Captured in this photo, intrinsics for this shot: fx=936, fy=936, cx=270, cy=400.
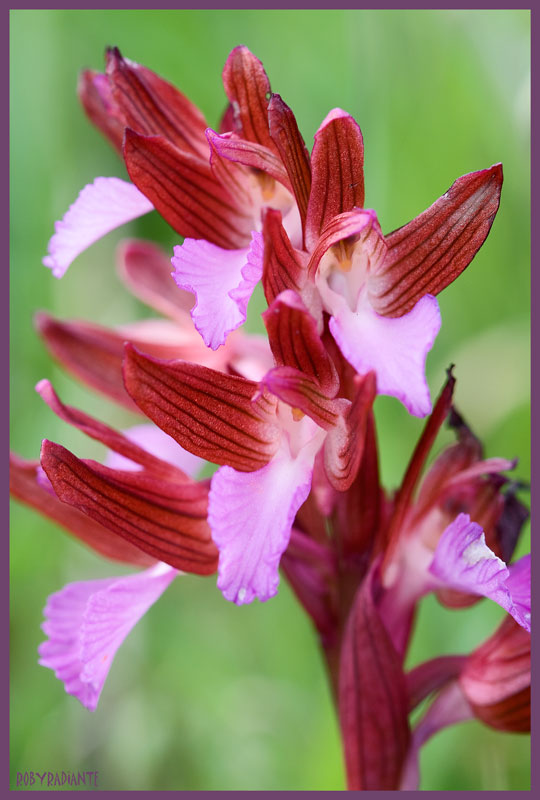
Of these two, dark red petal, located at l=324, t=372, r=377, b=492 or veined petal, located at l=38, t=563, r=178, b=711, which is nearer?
dark red petal, located at l=324, t=372, r=377, b=492

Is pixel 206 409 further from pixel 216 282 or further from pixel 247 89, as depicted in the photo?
pixel 247 89

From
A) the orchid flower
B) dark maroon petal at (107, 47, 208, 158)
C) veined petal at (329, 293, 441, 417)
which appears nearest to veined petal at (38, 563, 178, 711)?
the orchid flower

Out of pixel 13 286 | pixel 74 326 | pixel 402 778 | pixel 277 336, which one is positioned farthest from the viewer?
pixel 13 286

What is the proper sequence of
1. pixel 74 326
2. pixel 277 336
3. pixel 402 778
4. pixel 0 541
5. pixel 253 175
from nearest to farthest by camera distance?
pixel 277 336
pixel 253 175
pixel 402 778
pixel 74 326
pixel 0 541

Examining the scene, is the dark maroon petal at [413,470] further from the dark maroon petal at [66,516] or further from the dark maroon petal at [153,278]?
the dark maroon petal at [153,278]

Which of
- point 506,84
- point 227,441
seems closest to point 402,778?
point 227,441

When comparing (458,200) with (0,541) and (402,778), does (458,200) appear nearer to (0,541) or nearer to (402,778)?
(402,778)

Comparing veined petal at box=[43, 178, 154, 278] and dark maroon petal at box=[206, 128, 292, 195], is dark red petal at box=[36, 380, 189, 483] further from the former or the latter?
dark maroon petal at box=[206, 128, 292, 195]
